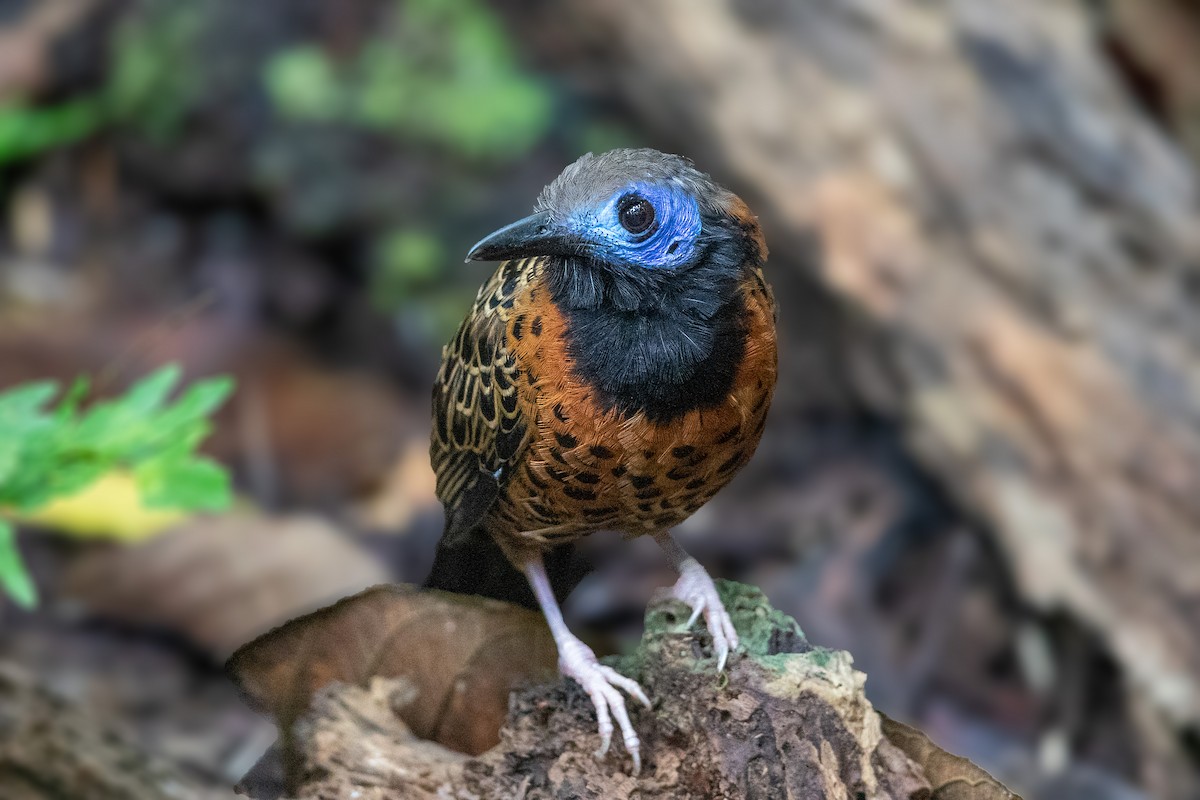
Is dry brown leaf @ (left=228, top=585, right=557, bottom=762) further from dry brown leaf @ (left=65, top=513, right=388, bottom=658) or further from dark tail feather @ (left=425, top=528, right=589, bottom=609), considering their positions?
dry brown leaf @ (left=65, top=513, right=388, bottom=658)

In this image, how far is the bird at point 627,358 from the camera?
2.96 meters

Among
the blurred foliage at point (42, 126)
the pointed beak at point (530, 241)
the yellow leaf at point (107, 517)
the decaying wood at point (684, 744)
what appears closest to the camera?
the decaying wood at point (684, 744)

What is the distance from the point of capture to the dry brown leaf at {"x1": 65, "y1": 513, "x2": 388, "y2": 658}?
5879mm

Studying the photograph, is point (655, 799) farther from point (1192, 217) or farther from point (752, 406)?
point (1192, 217)

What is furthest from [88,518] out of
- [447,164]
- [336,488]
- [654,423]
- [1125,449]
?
[1125,449]

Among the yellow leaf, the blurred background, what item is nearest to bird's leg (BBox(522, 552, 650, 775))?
the blurred background

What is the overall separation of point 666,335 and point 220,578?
359cm

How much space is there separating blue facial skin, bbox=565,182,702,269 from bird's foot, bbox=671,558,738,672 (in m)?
0.78

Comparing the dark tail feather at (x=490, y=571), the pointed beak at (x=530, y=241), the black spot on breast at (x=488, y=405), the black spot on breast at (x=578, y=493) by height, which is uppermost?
the pointed beak at (x=530, y=241)

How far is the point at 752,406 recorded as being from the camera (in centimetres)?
309

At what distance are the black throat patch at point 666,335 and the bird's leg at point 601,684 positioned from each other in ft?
1.88

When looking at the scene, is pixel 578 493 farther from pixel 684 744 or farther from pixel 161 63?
pixel 161 63

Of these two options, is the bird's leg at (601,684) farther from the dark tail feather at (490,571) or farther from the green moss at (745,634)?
the dark tail feather at (490,571)

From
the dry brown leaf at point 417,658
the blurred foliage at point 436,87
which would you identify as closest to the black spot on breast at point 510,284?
the dry brown leaf at point 417,658
